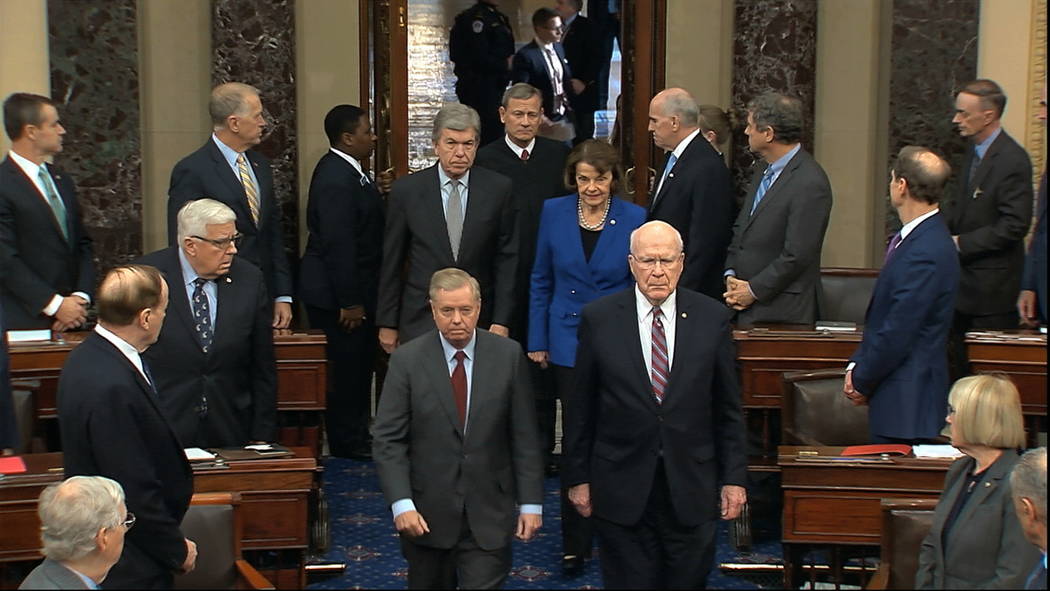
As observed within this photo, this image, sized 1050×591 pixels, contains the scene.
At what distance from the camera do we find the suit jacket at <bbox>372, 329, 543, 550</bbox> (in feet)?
15.7

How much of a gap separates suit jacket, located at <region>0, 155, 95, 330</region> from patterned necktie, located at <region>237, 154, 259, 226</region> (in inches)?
35.4

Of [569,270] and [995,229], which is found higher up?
[995,229]

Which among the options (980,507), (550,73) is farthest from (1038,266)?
(550,73)

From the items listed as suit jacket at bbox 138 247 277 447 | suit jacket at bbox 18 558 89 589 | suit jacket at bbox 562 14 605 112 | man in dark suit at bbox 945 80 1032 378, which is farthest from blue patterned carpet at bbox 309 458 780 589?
suit jacket at bbox 562 14 605 112

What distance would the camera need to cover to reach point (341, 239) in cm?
787

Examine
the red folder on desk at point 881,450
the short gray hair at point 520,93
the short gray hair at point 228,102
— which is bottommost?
the red folder on desk at point 881,450

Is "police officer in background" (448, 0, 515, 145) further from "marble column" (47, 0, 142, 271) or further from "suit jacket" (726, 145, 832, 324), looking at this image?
"suit jacket" (726, 145, 832, 324)

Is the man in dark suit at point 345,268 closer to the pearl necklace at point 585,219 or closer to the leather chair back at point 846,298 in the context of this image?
the pearl necklace at point 585,219

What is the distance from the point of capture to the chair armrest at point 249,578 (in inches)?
183

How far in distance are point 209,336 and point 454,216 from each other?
1558mm

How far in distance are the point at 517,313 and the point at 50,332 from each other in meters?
2.21

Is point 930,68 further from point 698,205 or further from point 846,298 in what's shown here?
point 698,205

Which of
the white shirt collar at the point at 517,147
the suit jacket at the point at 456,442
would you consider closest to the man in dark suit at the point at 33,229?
the white shirt collar at the point at 517,147

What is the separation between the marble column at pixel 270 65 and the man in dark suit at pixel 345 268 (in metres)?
0.51
